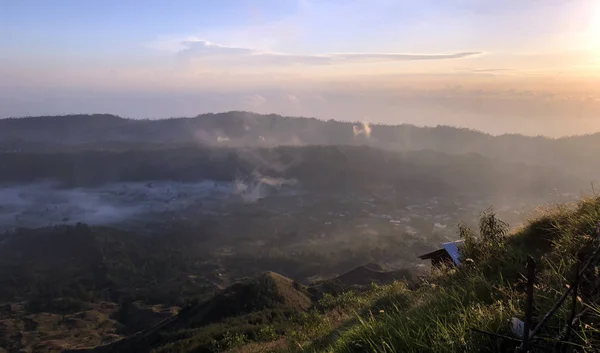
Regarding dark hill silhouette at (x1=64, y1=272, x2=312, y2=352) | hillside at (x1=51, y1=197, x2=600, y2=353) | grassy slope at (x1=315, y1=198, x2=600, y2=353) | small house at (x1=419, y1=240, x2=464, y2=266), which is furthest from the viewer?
dark hill silhouette at (x1=64, y1=272, x2=312, y2=352)

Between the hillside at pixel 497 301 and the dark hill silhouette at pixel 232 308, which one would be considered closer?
the hillside at pixel 497 301

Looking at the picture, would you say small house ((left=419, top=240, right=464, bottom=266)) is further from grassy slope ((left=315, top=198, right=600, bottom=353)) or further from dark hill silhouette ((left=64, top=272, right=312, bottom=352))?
dark hill silhouette ((left=64, top=272, right=312, bottom=352))

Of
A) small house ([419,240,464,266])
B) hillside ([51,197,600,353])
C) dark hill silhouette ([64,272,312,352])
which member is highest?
hillside ([51,197,600,353])

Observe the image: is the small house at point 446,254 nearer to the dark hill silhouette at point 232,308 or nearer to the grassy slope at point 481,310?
the grassy slope at point 481,310

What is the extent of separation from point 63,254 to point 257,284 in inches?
5017

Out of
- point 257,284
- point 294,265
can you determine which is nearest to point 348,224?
point 294,265

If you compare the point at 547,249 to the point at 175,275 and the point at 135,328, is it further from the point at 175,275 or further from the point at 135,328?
the point at 175,275

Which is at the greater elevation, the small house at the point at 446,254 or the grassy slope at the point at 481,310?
the grassy slope at the point at 481,310

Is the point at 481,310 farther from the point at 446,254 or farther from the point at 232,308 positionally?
the point at 232,308

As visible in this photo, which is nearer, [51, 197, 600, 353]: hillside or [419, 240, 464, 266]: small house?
[51, 197, 600, 353]: hillside

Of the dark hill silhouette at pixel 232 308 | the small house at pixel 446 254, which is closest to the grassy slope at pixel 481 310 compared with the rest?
the small house at pixel 446 254

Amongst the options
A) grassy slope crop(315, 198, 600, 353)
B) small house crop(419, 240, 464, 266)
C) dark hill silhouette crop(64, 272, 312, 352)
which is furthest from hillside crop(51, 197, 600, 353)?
dark hill silhouette crop(64, 272, 312, 352)

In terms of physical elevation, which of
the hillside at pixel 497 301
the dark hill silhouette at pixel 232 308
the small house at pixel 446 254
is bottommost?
the dark hill silhouette at pixel 232 308

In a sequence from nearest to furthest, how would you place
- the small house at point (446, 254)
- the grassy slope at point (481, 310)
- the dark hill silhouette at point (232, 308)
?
the grassy slope at point (481, 310) → the small house at point (446, 254) → the dark hill silhouette at point (232, 308)
